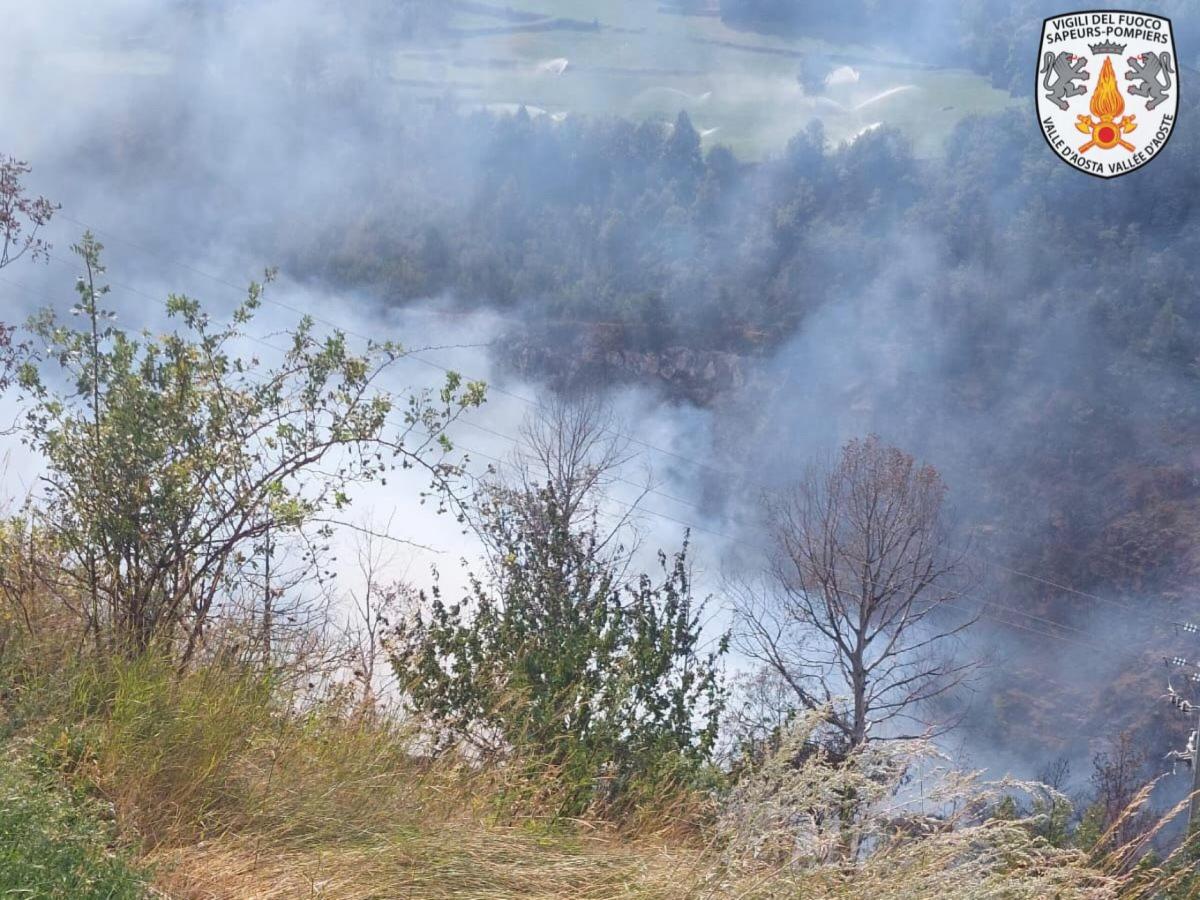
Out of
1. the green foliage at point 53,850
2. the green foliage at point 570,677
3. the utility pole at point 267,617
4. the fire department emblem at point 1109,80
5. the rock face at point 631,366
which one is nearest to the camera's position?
the green foliage at point 53,850

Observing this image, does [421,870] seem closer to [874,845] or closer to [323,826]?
[323,826]

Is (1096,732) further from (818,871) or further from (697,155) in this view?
(818,871)

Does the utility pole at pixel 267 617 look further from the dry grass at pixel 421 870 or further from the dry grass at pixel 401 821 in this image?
the dry grass at pixel 421 870

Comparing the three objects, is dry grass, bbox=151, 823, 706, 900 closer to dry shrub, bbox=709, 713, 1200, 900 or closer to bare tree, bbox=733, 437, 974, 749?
dry shrub, bbox=709, 713, 1200, 900

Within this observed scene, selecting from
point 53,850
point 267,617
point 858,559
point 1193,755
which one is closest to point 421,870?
point 53,850

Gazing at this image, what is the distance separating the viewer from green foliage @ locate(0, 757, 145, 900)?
217cm

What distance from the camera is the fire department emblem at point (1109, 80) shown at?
11891 mm

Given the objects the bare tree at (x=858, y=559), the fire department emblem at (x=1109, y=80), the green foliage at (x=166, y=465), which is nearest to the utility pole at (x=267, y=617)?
the green foliage at (x=166, y=465)

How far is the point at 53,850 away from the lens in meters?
2.29

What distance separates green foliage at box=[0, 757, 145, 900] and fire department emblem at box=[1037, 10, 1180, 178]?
11.2 metres

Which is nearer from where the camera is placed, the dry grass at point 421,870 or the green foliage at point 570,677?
the dry grass at point 421,870

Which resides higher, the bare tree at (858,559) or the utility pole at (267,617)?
the bare tree at (858,559)

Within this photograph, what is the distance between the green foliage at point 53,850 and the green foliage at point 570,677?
5.24ft

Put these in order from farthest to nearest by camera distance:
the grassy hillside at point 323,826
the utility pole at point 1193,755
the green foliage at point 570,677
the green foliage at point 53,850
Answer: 1. the utility pole at point 1193,755
2. the green foliage at point 570,677
3. the grassy hillside at point 323,826
4. the green foliage at point 53,850
